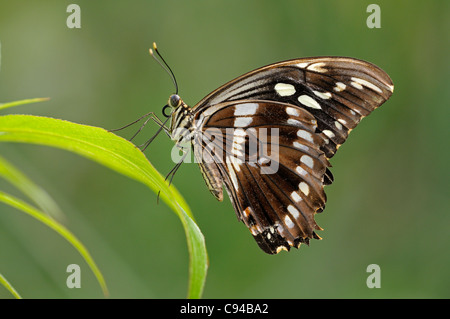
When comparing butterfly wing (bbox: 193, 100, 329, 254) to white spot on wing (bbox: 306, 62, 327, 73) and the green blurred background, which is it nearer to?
white spot on wing (bbox: 306, 62, 327, 73)

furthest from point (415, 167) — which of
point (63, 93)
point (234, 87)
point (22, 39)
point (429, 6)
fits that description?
point (22, 39)

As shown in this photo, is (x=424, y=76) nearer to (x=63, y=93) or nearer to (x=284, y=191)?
(x=284, y=191)

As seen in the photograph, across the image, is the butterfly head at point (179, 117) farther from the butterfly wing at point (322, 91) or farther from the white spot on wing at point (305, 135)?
the white spot on wing at point (305, 135)

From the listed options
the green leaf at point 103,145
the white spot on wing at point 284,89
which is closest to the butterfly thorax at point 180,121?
the white spot on wing at point 284,89

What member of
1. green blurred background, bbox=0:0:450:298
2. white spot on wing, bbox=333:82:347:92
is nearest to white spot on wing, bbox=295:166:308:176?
white spot on wing, bbox=333:82:347:92

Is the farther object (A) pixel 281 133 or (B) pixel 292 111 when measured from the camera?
(A) pixel 281 133

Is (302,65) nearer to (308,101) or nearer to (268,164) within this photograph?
(308,101)

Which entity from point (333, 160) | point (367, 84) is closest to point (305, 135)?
point (367, 84)
